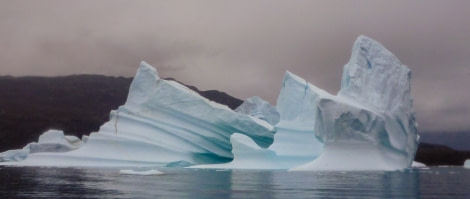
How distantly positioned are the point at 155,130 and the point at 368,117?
10.9m

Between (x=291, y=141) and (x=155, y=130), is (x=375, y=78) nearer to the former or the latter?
(x=291, y=141)

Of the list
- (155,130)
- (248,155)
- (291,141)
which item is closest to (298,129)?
(291,141)

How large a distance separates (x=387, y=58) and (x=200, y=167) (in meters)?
10.4

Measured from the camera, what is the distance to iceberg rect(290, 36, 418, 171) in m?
24.8

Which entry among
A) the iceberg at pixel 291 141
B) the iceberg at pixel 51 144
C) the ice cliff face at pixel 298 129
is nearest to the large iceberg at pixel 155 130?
the iceberg at pixel 51 144

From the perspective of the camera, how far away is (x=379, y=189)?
14258 mm

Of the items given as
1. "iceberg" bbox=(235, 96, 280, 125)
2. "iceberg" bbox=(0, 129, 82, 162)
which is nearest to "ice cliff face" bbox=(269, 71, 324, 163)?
"iceberg" bbox=(235, 96, 280, 125)

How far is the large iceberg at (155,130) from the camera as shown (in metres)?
28.9

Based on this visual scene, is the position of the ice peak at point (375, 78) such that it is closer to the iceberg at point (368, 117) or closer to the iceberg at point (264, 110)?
the iceberg at point (368, 117)

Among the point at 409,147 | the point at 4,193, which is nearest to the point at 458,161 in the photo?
the point at 409,147

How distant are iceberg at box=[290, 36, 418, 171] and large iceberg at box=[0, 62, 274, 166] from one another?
6644 millimetres

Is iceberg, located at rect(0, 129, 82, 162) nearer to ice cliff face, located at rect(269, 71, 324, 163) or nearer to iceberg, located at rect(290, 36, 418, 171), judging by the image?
ice cliff face, located at rect(269, 71, 324, 163)

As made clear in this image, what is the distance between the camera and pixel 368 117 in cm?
2505

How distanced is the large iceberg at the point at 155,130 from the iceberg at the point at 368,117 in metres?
6.64
